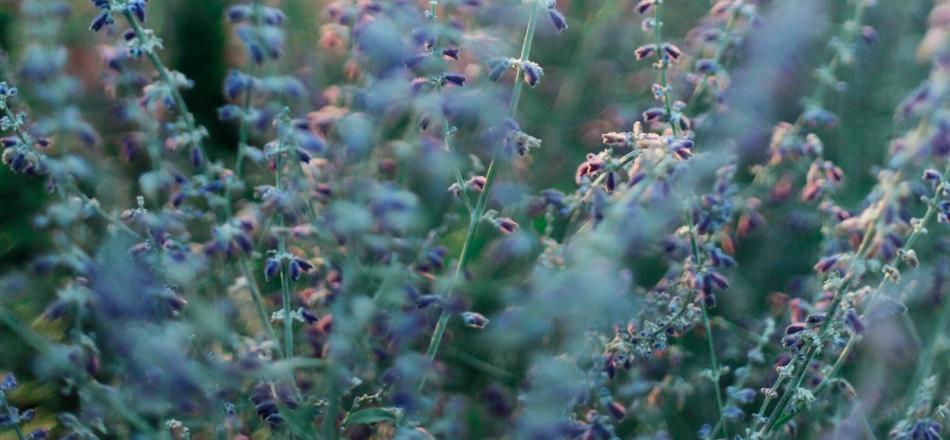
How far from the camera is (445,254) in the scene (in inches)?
96.1

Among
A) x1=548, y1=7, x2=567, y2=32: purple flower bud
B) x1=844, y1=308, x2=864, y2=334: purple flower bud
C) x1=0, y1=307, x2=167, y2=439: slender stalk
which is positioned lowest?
x1=0, y1=307, x2=167, y2=439: slender stalk

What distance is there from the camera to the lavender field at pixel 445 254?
1.82 m

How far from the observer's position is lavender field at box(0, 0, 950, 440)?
182cm

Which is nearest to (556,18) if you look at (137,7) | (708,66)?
(708,66)

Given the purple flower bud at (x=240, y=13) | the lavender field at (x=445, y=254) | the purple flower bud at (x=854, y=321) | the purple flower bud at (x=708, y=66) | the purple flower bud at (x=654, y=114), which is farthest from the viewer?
the purple flower bud at (x=708, y=66)

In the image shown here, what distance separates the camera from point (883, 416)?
2600mm

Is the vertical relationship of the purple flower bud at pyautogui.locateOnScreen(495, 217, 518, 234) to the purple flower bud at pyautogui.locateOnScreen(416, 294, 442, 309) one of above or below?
above

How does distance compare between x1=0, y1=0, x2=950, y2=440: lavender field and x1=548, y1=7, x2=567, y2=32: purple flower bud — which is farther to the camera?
x1=548, y1=7, x2=567, y2=32: purple flower bud

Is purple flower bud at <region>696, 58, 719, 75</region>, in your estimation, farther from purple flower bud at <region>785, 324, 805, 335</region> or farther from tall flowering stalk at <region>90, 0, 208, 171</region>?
tall flowering stalk at <region>90, 0, 208, 171</region>

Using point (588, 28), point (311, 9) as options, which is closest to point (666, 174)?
point (588, 28)

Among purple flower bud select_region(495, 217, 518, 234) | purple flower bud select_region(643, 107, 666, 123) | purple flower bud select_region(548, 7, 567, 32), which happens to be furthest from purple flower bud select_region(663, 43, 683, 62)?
purple flower bud select_region(495, 217, 518, 234)

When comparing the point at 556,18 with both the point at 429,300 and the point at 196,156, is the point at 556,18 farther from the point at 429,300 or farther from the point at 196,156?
the point at 196,156

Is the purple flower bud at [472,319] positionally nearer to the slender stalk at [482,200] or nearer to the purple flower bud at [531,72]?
the slender stalk at [482,200]

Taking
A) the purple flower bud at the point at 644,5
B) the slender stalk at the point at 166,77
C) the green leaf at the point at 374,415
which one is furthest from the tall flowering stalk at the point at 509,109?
the slender stalk at the point at 166,77
